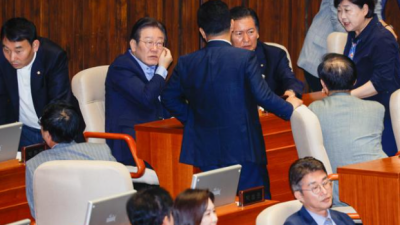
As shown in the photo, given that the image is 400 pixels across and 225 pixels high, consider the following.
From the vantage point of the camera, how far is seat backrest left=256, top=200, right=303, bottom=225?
344 cm

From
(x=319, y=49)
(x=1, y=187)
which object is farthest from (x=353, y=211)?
(x=319, y=49)

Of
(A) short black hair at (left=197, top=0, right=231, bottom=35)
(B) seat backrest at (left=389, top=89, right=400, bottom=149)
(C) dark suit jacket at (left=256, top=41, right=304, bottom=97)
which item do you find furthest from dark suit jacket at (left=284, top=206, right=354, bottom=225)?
(C) dark suit jacket at (left=256, top=41, right=304, bottom=97)

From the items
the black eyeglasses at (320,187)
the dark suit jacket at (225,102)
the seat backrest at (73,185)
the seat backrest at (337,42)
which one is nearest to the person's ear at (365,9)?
the seat backrest at (337,42)

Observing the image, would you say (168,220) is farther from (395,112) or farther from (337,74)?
(395,112)

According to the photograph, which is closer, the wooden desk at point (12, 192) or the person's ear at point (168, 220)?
the person's ear at point (168, 220)

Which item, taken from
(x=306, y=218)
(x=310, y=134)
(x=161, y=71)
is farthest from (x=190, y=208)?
(x=161, y=71)

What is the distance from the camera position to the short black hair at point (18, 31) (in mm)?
5230

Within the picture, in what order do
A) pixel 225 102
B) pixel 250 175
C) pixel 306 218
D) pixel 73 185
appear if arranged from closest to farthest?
pixel 73 185, pixel 306 218, pixel 225 102, pixel 250 175

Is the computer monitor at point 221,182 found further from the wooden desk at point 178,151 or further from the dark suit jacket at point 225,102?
the wooden desk at point 178,151

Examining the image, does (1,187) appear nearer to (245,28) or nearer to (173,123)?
(173,123)

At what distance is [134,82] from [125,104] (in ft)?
0.53

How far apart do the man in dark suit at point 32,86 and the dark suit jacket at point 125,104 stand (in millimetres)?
287

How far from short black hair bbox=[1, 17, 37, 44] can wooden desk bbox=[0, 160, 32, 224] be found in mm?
997

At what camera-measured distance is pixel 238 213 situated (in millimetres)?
3955
